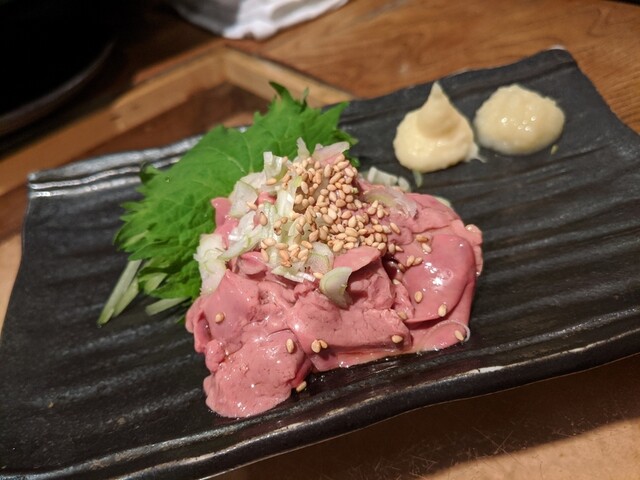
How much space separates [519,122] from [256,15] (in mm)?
2681

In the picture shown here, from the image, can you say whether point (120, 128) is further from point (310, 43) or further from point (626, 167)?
point (626, 167)

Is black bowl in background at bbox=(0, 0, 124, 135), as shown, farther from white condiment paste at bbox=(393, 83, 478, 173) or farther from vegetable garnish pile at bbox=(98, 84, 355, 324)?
white condiment paste at bbox=(393, 83, 478, 173)

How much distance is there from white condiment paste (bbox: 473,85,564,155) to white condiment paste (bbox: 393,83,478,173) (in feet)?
0.34

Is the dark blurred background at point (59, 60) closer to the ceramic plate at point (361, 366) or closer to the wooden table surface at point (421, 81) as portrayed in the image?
the wooden table surface at point (421, 81)

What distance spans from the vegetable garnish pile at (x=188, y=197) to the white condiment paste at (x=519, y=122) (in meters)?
0.75

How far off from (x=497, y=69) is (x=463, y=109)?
1.12ft

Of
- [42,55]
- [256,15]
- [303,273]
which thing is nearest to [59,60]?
[42,55]

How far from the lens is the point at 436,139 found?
116 inches

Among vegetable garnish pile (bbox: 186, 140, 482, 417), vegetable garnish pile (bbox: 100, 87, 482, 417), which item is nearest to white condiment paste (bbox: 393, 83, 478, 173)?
vegetable garnish pile (bbox: 100, 87, 482, 417)

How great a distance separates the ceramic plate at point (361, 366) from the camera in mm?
1880

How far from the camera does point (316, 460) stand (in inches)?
79.8

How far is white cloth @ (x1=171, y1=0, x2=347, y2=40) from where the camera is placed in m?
4.73

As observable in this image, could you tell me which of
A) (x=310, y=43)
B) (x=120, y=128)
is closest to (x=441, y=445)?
(x=120, y=128)

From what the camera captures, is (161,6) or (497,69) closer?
(497,69)
